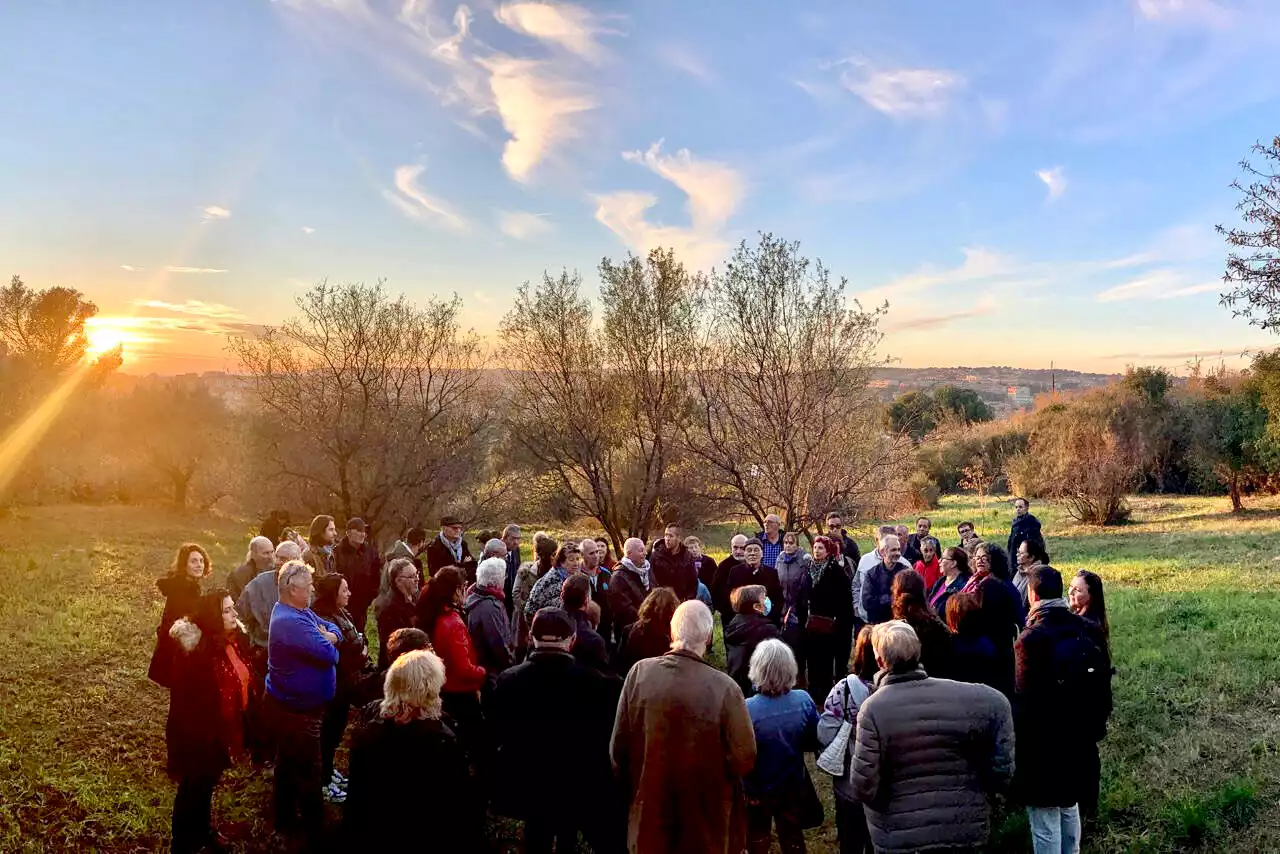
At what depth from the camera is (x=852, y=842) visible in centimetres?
418

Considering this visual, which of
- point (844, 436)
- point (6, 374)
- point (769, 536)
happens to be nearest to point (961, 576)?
point (769, 536)

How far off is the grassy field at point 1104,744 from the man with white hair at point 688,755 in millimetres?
2361

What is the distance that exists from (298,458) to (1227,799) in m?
20.6

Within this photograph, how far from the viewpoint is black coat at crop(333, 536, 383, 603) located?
8180 millimetres

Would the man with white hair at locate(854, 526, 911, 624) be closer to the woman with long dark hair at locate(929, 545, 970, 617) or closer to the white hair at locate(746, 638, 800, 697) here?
the woman with long dark hair at locate(929, 545, 970, 617)

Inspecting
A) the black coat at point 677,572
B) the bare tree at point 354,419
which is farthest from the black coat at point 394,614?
the bare tree at point 354,419

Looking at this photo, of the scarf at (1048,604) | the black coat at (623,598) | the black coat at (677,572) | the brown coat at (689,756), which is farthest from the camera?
the black coat at (677,572)

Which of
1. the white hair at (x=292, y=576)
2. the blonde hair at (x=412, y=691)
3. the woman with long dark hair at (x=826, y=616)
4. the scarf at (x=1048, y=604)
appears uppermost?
the white hair at (x=292, y=576)

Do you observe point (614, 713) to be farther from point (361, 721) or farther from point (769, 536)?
point (769, 536)

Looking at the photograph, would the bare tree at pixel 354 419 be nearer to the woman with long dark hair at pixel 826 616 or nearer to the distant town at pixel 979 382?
the distant town at pixel 979 382

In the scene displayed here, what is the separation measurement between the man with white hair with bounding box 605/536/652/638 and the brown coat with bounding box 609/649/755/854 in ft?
10.9

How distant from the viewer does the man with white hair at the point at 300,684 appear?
4.49m

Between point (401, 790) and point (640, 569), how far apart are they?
16.3 ft

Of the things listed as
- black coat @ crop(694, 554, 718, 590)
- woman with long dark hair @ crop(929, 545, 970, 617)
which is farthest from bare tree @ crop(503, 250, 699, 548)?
woman with long dark hair @ crop(929, 545, 970, 617)
